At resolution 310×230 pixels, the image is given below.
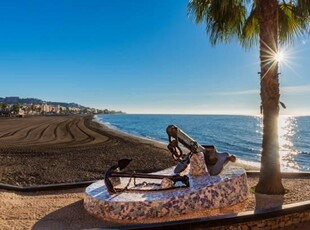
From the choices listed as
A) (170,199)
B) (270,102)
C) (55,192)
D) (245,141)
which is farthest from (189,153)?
(245,141)

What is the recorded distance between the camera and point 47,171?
16031 mm

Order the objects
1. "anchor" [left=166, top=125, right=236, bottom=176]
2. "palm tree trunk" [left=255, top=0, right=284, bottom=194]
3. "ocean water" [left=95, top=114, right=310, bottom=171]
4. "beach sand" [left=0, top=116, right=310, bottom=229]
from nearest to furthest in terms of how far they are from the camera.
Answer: "beach sand" [left=0, top=116, right=310, bottom=229]
"anchor" [left=166, top=125, right=236, bottom=176]
"palm tree trunk" [left=255, top=0, right=284, bottom=194]
"ocean water" [left=95, top=114, right=310, bottom=171]

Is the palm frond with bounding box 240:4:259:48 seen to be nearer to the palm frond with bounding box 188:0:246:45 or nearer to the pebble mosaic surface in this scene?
the palm frond with bounding box 188:0:246:45

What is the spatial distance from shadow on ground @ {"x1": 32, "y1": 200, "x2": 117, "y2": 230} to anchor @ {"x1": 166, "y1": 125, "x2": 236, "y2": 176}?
2092 mm

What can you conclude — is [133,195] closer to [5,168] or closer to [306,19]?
[306,19]

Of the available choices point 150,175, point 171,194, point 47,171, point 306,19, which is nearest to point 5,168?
point 47,171

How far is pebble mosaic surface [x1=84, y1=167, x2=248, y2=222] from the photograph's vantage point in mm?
6641

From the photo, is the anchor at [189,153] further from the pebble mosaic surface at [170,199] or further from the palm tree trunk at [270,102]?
the palm tree trunk at [270,102]

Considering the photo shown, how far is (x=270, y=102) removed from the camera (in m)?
9.22

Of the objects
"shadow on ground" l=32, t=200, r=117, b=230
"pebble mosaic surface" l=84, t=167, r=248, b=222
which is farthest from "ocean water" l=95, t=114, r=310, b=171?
"shadow on ground" l=32, t=200, r=117, b=230

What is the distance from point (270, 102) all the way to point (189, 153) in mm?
2858

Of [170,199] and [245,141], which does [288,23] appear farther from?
[245,141]

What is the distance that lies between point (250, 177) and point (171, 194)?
5.49 m

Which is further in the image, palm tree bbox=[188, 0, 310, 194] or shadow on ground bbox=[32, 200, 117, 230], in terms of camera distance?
palm tree bbox=[188, 0, 310, 194]
